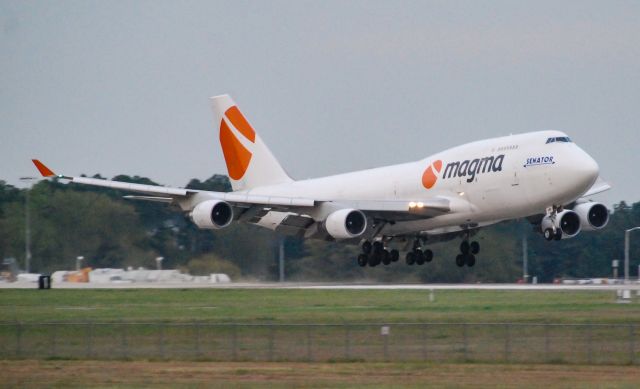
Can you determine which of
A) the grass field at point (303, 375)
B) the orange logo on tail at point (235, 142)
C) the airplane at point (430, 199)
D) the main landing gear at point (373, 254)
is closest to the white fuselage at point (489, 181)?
the airplane at point (430, 199)

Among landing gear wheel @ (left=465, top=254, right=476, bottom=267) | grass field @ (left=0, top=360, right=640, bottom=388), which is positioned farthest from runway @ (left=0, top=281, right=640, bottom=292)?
grass field @ (left=0, top=360, right=640, bottom=388)

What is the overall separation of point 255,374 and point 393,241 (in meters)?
33.4

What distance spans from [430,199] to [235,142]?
17.3m

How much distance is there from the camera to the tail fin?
238 feet

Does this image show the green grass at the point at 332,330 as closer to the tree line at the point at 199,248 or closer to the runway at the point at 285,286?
the runway at the point at 285,286

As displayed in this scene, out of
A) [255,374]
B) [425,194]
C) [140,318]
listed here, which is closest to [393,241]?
[425,194]

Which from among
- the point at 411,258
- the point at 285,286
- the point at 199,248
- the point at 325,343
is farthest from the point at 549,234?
the point at 199,248

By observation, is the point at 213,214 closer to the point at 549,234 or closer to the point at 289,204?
the point at 289,204

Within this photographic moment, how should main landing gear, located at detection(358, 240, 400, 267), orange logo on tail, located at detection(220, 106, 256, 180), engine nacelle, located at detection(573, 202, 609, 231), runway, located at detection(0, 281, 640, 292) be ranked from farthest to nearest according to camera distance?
orange logo on tail, located at detection(220, 106, 256, 180) → runway, located at detection(0, 281, 640, 292) → main landing gear, located at detection(358, 240, 400, 267) → engine nacelle, located at detection(573, 202, 609, 231)

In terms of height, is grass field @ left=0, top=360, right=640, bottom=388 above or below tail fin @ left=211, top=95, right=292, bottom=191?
below

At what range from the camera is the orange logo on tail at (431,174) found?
200 ft

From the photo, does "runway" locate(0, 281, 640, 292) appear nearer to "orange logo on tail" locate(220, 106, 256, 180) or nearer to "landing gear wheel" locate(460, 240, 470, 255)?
"landing gear wheel" locate(460, 240, 470, 255)

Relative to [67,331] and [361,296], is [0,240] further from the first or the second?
[67,331]

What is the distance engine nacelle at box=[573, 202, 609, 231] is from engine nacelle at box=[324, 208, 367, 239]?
10.5 metres
